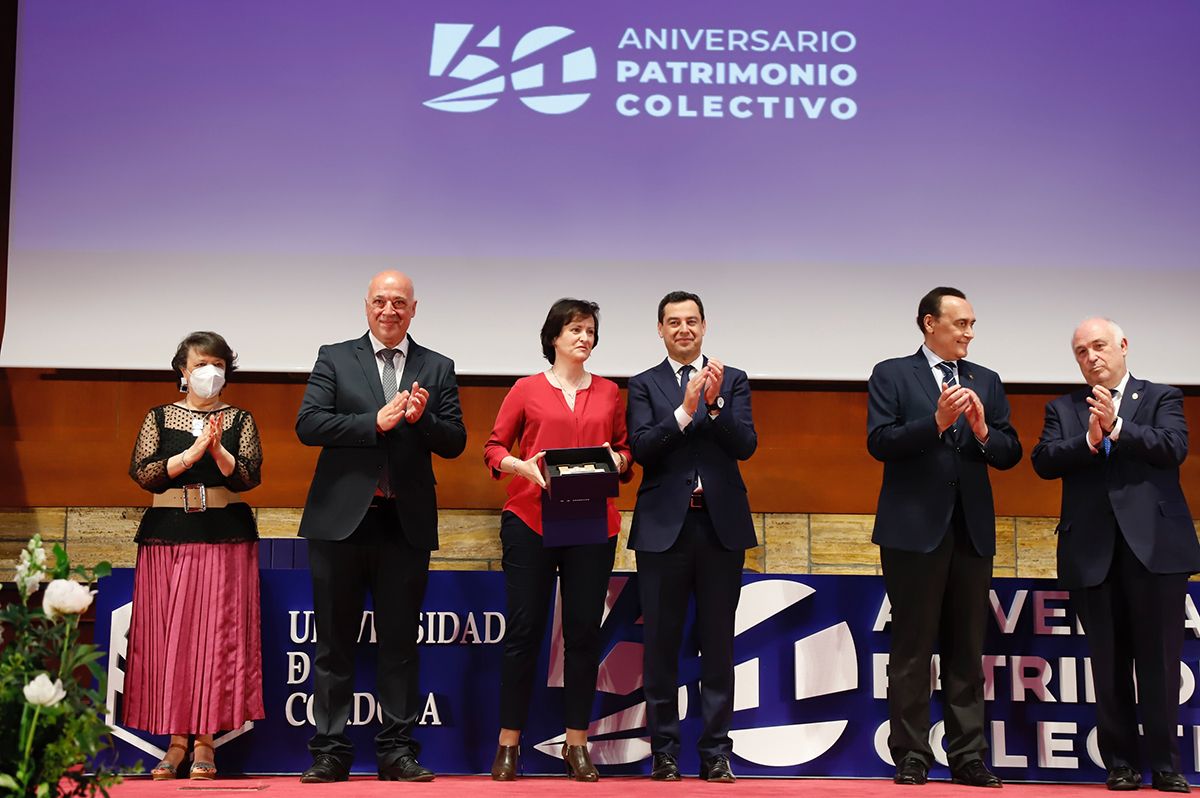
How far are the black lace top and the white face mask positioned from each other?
8 cm

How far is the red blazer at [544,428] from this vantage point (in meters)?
3.49

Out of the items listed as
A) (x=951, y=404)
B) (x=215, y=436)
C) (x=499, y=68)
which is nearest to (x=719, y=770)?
(x=951, y=404)

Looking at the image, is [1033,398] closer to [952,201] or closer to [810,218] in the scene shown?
[952,201]

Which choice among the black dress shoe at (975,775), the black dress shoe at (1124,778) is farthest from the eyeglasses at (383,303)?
the black dress shoe at (1124,778)

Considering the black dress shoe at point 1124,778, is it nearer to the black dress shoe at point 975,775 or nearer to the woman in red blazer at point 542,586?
the black dress shoe at point 975,775

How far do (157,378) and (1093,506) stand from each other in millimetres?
3650

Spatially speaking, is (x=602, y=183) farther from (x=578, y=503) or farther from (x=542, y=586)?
(x=542, y=586)

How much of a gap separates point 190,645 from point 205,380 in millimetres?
825

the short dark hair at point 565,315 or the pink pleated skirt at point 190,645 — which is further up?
the short dark hair at point 565,315

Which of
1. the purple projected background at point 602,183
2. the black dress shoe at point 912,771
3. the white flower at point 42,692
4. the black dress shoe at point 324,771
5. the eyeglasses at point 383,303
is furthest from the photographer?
the purple projected background at point 602,183

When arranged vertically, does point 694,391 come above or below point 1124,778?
above

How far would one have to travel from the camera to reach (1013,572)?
4.85 metres

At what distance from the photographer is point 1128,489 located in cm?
354

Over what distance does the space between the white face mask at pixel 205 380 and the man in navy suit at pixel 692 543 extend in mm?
1340
